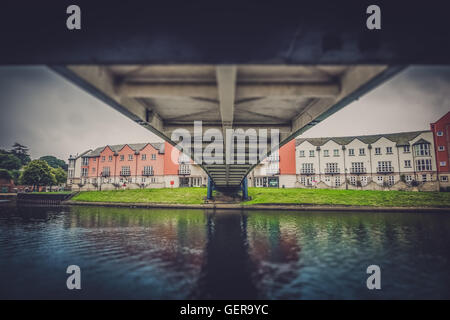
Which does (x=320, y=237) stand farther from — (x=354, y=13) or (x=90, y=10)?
(x=90, y=10)

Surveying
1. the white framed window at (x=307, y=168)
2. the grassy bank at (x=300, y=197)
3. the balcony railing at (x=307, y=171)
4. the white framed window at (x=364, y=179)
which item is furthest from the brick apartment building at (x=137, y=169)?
the white framed window at (x=364, y=179)

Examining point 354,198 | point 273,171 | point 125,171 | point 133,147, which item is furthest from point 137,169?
point 354,198

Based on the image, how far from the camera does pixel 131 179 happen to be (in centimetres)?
5909

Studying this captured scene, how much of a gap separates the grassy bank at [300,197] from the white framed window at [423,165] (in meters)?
10.5

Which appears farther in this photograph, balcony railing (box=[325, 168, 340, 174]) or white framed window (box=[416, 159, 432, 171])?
balcony railing (box=[325, 168, 340, 174])

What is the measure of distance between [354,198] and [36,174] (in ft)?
217

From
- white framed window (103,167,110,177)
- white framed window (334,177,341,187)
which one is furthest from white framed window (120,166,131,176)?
white framed window (334,177,341,187)

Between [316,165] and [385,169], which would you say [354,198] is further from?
[385,169]

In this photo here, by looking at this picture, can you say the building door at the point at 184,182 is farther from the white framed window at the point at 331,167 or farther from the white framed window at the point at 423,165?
the white framed window at the point at 423,165

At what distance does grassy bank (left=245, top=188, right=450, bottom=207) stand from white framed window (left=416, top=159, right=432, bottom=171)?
1060cm

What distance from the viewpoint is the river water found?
8.38 meters

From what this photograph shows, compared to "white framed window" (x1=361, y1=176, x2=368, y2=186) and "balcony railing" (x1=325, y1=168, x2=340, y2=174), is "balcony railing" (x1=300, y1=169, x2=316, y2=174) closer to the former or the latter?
"balcony railing" (x1=325, y1=168, x2=340, y2=174)

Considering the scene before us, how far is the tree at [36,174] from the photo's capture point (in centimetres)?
5816

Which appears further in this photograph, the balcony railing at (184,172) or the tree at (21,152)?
the tree at (21,152)
